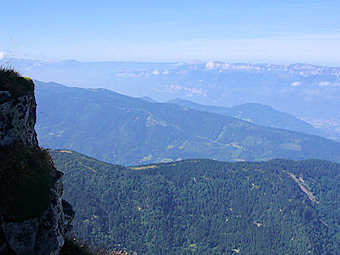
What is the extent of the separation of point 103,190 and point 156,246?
34.9 m

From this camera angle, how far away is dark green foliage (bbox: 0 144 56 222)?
11.0m

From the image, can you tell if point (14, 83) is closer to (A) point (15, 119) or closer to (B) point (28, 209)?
(A) point (15, 119)

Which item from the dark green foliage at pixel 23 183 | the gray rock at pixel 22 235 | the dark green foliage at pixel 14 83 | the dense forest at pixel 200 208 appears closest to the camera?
the gray rock at pixel 22 235

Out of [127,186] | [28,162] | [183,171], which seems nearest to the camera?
[28,162]

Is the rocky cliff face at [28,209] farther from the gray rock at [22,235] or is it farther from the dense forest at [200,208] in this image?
the dense forest at [200,208]

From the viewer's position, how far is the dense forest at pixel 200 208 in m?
107

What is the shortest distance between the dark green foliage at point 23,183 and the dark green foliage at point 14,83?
2.90 metres

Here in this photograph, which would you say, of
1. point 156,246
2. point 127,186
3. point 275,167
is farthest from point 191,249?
point 275,167

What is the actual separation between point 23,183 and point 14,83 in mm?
5999

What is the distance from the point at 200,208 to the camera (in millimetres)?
136375

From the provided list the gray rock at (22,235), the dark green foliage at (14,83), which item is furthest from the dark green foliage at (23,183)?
the dark green foliage at (14,83)

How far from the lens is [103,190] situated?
120750 mm

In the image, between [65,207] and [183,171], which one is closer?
[65,207]

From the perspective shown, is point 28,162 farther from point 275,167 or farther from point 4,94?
point 275,167
